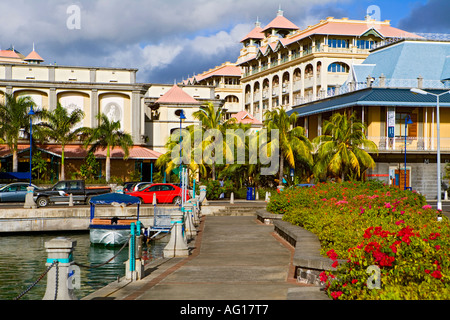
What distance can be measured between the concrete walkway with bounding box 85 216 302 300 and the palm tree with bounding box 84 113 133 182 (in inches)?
1596

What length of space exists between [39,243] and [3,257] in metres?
4.91

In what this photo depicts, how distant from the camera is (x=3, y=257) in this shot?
26016mm

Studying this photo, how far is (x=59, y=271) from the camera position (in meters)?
9.73

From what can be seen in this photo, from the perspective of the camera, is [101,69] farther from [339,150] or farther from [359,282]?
[359,282]

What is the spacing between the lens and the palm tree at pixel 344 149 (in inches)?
1800

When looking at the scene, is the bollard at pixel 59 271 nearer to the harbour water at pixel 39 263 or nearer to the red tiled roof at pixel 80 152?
the harbour water at pixel 39 263

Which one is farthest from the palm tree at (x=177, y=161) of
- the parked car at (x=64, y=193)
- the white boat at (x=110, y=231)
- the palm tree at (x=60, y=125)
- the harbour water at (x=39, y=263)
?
the white boat at (x=110, y=231)

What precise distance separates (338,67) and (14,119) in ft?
150

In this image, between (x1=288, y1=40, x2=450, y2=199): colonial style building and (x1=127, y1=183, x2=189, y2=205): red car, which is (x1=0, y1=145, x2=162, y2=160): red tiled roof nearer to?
(x1=288, y1=40, x2=450, y2=199): colonial style building

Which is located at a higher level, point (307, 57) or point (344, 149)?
point (307, 57)

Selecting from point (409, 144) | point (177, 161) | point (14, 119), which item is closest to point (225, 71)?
point (14, 119)

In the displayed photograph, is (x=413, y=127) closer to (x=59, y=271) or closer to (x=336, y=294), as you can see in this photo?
(x=336, y=294)

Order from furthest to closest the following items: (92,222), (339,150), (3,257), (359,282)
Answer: (339,150), (92,222), (3,257), (359,282)
